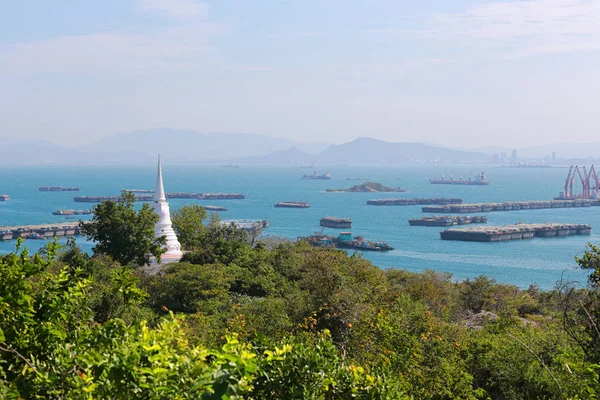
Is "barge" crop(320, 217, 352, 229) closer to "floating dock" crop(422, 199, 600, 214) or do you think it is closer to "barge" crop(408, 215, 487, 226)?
"barge" crop(408, 215, 487, 226)

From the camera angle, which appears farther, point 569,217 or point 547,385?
point 569,217

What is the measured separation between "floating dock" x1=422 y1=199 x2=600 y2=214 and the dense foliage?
246 feet

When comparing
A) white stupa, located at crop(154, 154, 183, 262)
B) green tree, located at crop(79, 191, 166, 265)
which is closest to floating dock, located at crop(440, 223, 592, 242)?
white stupa, located at crop(154, 154, 183, 262)

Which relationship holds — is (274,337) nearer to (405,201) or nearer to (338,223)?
(338,223)

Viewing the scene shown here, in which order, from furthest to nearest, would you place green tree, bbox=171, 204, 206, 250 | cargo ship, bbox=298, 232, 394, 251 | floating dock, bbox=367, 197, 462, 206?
floating dock, bbox=367, 197, 462, 206 → cargo ship, bbox=298, 232, 394, 251 → green tree, bbox=171, 204, 206, 250

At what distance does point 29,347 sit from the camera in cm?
550

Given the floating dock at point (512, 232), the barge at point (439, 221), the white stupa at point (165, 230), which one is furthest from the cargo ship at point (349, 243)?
the white stupa at point (165, 230)

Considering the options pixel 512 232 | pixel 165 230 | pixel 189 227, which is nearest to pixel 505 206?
pixel 512 232

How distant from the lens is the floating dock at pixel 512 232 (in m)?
68.6

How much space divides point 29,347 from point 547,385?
23.4ft

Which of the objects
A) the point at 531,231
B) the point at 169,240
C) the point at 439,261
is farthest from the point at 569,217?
the point at 169,240

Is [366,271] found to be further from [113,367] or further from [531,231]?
[531,231]

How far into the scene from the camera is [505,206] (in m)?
99.8

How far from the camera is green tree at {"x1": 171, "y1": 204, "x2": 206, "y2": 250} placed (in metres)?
29.5
